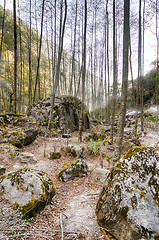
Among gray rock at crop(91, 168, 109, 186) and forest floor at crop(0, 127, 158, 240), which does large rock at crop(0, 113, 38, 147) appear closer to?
forest floor at crop(0, 127, 158, 240)

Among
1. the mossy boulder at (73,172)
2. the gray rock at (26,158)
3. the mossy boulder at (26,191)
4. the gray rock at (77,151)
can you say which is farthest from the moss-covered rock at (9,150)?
the mossy boulder at (26,191)

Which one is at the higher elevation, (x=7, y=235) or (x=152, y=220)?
(x=152, y=220)

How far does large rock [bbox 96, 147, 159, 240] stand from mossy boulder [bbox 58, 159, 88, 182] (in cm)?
199

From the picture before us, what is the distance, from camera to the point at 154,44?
41.3 feet

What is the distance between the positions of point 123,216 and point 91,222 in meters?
0.56

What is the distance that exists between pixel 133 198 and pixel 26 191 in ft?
5.66

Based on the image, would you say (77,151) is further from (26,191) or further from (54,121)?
(54,121)


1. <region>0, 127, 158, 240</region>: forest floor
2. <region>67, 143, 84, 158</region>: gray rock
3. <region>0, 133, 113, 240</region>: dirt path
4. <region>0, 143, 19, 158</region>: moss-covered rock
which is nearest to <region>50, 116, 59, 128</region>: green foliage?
<region>67, 143, 84, 158</region>: gray rock

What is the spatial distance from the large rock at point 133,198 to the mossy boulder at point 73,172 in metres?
1.99

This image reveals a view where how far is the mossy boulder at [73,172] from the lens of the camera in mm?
3685

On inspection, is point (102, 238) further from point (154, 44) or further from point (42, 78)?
point (42, 78)

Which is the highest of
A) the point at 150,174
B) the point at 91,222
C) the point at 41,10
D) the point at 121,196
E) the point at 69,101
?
the point at 41,10

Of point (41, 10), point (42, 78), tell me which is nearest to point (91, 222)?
point (41, 10)

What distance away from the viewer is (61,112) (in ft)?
32.1
